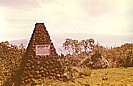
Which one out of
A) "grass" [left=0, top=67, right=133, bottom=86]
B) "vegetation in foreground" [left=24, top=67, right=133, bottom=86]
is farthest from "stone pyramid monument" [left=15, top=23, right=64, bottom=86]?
"grass" [left=0, top=67, right=133, bottom=86]

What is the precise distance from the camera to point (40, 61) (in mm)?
17328

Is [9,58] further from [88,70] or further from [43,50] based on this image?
[88,70]

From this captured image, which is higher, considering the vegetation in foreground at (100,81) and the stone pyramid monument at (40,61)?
the stone pyramid monument at (40,61)

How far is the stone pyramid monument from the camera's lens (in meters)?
17.0

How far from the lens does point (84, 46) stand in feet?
125

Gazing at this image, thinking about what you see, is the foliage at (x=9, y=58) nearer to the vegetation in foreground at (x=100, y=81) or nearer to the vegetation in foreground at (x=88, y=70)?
the vegetation in foreground at (x=88, y=70)

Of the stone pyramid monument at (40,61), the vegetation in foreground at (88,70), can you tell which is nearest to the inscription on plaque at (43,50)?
the stone pyramid monument at (40,61)

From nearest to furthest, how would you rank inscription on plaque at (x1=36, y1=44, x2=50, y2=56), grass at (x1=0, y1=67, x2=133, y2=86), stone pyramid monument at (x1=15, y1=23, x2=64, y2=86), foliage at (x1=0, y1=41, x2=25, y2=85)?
grass at (x1=0, y1=67, x2=133, y2=86) < stone pyramid monument at (x1=15, y1=23, x2=64, y2=86) < inscription on plaque at (x1=36, y1=44, x2=50, y2=56) < foliage at (x1=0, y1=41, x2=25, y2=85)

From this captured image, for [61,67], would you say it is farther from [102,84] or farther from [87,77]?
[102,84]

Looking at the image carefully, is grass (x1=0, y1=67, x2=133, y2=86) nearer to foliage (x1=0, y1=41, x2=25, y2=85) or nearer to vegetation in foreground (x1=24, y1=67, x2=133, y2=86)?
vegetation in foreground (x1=24, y1=67, x2=133, y2=86)

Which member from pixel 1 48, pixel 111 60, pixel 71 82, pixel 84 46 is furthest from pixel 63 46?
pixel 71 82

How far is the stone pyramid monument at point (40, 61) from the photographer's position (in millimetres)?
17047

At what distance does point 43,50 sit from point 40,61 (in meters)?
0.65

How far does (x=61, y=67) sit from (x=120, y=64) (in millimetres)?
6682
